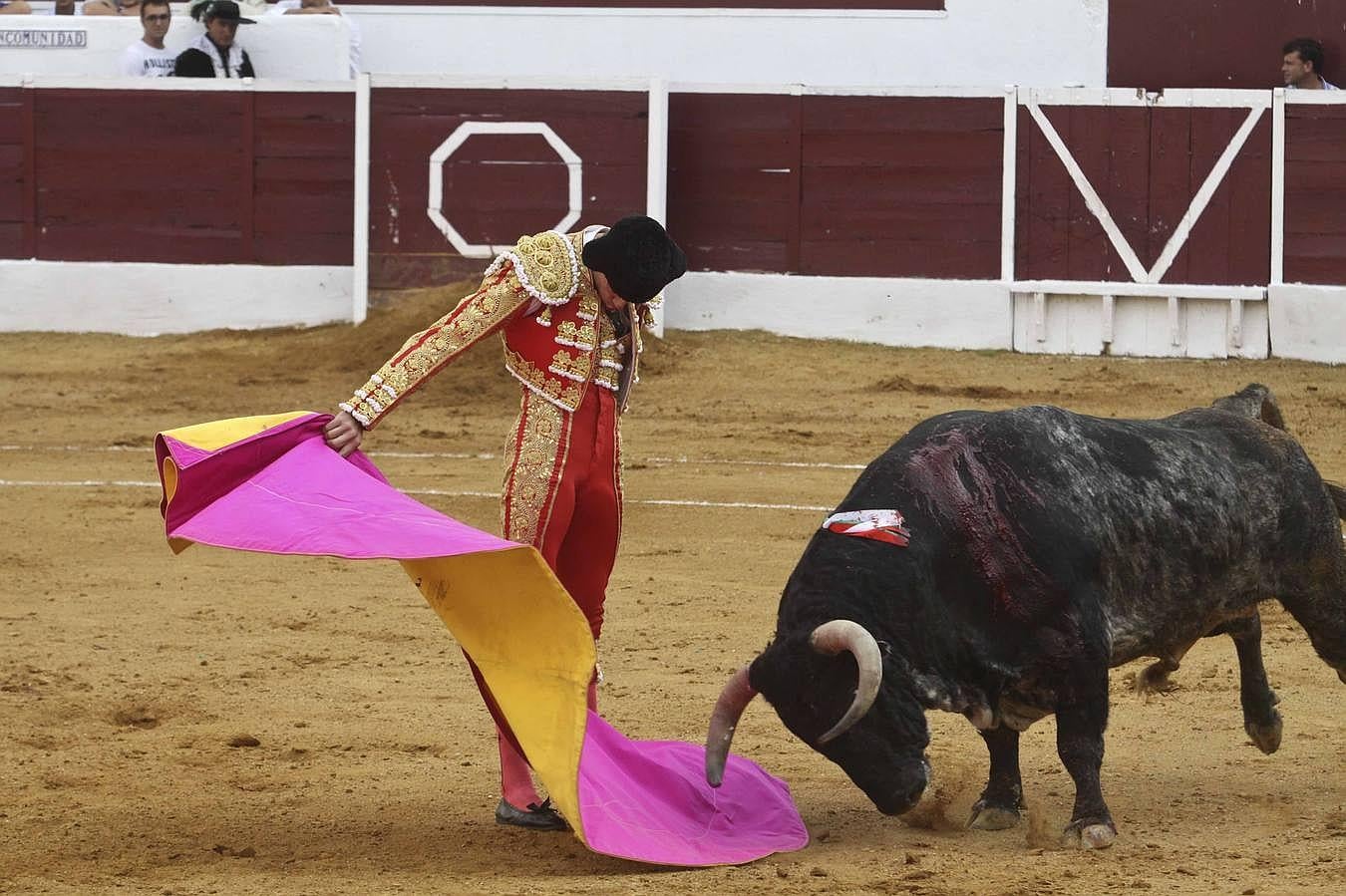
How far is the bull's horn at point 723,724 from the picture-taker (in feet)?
10.6

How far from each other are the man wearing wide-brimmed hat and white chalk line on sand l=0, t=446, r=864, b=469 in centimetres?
411

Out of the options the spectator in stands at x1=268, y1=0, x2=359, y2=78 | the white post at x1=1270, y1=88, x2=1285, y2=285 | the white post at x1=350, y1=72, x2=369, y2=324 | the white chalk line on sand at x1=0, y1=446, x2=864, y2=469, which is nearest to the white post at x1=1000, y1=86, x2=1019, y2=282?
the white post at x1=1270, y1=88, x2=1285, y2=285

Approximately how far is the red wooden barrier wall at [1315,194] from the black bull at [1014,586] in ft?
20.7

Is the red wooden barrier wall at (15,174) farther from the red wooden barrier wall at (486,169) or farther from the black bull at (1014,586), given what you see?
the black bull at (1014,586)

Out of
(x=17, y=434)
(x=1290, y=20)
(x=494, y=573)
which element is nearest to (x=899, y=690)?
(x=494, y=573)

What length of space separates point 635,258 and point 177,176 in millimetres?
7756

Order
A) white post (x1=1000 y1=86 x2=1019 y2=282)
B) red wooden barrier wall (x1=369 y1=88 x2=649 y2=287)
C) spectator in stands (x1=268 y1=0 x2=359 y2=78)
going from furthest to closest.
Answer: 1. spectator in stands (x1=268 y1=0 x2=359 y2=78)
2. red wooden barrier wall (x1=369 y1=88 x2=649 y2=287)
3. white post (x1=1000 y1=86 x2=1019 y2=282)

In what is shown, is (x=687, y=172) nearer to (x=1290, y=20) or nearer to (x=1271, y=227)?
(x=1271, y=227)

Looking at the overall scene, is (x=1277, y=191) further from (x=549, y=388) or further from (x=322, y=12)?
(x=549, y=388)

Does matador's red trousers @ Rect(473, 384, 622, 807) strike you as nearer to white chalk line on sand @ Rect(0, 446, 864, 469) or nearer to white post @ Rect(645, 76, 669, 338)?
white chalk line on sand @ Rect(0, 446, 864, 469)

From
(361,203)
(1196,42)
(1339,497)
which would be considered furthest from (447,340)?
(1196,42)

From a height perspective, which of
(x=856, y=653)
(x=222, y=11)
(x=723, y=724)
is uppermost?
(x=222, y=11)

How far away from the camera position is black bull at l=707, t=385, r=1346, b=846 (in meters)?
3.17

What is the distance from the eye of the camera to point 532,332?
135 inches
